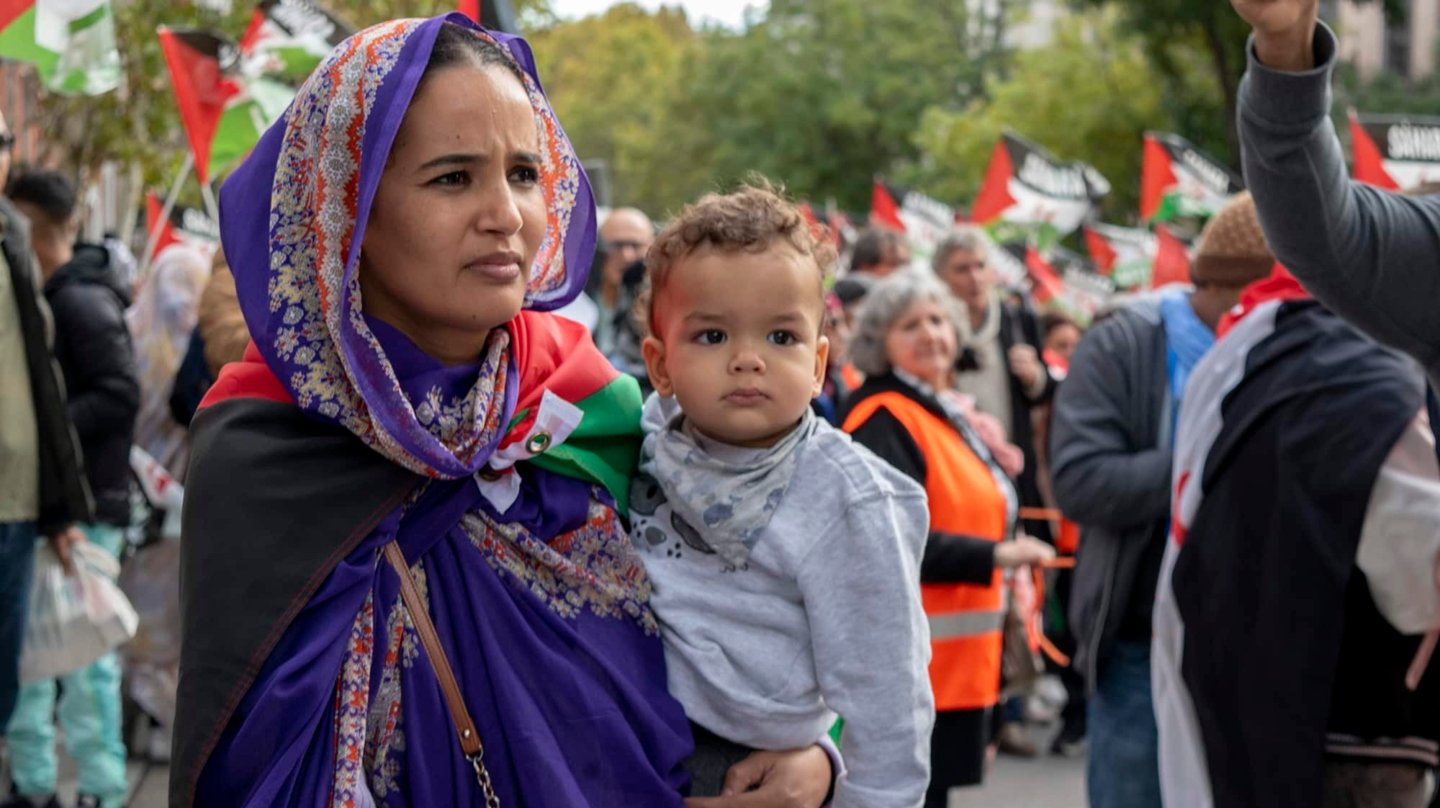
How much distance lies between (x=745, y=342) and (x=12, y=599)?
4.31 m

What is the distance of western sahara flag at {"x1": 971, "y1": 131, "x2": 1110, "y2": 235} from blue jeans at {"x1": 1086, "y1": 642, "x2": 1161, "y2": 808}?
1119cm

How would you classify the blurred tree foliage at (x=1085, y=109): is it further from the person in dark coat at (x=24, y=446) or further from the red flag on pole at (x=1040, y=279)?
the person in dark coat at (x=24, y=446)

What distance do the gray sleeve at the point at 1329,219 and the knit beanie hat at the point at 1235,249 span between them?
2174 mm

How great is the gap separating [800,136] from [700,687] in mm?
54638

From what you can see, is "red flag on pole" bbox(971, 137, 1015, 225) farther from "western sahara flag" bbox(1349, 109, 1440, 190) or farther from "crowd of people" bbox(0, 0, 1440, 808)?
"crowd of people" bbox(0, 0, 1440, 808)

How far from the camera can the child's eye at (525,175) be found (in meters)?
2.57

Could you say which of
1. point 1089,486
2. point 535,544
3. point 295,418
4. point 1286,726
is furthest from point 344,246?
point 1089,486

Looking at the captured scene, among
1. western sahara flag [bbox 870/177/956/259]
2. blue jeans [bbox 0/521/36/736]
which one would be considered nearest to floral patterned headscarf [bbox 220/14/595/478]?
blue jeans [bbox 0/521/36/736]

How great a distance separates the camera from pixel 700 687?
2650 millimetres

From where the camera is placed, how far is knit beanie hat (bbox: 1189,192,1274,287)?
5387 mm

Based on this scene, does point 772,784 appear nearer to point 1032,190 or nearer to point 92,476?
point 92,476

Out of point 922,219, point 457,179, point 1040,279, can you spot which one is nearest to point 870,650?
point 457,179

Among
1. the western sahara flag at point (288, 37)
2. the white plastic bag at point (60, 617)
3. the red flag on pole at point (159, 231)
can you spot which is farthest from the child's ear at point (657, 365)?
the red flag on pole at point (159, 231)

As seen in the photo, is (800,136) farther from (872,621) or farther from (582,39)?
(872,621)
